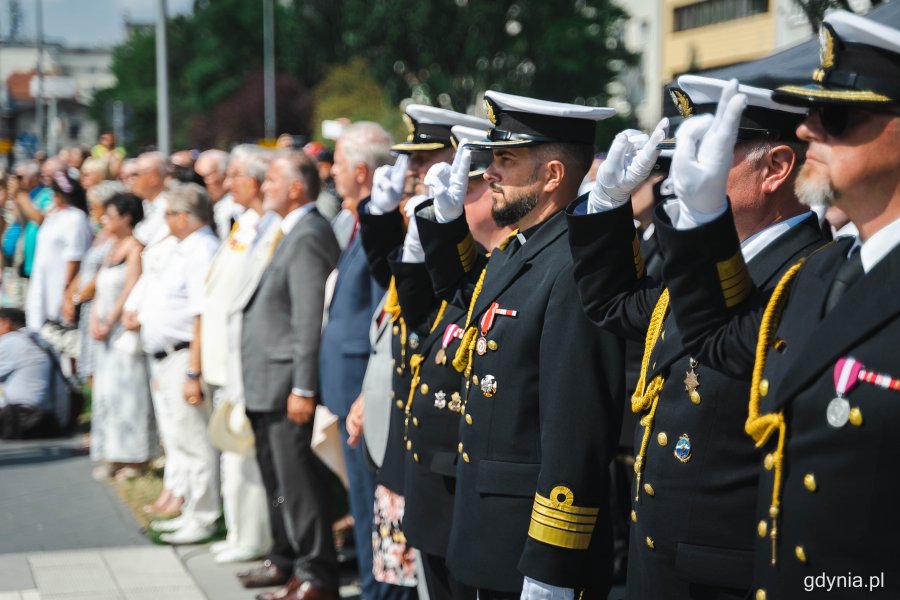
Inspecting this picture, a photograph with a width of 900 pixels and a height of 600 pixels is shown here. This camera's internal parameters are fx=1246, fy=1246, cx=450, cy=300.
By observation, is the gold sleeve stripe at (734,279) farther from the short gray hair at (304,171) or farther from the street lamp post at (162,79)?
the street lamp post at (162,79)

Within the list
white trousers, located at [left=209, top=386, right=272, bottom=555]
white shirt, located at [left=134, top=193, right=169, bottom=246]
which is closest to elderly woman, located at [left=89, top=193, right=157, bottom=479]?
white shirt, located at [left=134, top=193, right=169, bottom=246]

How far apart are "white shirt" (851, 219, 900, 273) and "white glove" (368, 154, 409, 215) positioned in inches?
104

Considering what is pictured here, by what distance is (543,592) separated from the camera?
11.1ft

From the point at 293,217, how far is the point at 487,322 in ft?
9.25

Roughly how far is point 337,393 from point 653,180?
7.06ft

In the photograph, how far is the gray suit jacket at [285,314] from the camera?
20.1 ft

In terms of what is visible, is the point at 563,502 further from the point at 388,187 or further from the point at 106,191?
the point at 106,191

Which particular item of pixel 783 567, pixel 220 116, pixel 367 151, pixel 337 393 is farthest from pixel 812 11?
pixel 220 116

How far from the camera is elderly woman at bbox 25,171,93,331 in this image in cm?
1105

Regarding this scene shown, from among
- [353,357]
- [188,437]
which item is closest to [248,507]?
[188,437]

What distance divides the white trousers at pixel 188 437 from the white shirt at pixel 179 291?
0.16 metres

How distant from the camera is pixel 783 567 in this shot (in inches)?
94.7

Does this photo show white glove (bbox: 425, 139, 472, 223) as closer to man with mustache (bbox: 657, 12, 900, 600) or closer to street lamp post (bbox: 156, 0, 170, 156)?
man with mustache (bbox: 657, 12, 900, 600)

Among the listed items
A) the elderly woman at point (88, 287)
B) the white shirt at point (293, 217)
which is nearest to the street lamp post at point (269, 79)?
the elderly woman at point (88, 287)
